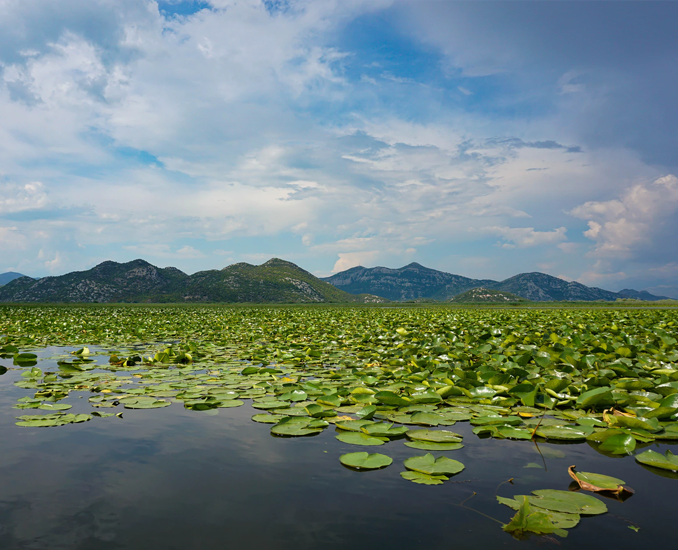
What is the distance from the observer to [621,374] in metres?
5.87

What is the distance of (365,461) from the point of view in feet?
10.3

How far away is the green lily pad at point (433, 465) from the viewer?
9.50 feet

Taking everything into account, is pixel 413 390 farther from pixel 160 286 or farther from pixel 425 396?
pixel 160 286

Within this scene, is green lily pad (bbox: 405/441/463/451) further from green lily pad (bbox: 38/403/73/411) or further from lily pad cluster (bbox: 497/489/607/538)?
green lily pad (bbox: 38/403/73/411)

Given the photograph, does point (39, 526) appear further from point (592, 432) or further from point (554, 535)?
point (592, 432)

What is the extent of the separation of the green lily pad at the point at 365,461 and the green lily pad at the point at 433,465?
0.61ft

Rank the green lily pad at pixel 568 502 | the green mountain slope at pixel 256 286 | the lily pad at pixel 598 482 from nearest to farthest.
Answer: the green lily pad at pixel 568 502 → the lily pad at pixel 598 482 → the green mountain slope at pixel 256 286

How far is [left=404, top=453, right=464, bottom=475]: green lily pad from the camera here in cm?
289

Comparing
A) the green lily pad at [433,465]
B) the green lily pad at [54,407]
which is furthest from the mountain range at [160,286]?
the green lily pad at [433,465]

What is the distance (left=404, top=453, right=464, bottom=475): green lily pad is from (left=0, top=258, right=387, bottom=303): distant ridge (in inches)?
5289

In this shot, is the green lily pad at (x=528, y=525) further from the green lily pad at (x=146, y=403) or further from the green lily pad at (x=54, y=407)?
the green lily pad at (x=54, y=407)

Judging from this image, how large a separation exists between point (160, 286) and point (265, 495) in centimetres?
15769

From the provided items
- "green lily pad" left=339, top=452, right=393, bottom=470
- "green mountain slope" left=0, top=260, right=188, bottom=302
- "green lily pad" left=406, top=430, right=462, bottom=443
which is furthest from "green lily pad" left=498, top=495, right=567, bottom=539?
"green mountain slope" left=0, top=260, right=188, bottom=302

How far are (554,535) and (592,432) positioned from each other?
6.70 feet
